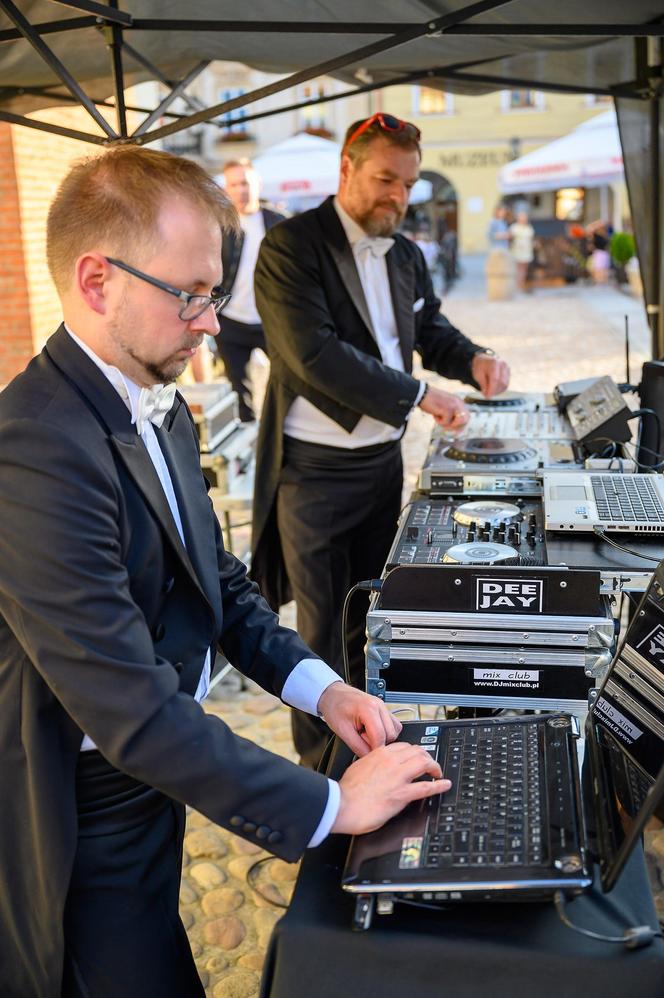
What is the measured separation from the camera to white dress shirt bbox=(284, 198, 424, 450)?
340cm

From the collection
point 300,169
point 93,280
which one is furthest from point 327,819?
point 300,169

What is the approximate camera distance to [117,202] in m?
1.45

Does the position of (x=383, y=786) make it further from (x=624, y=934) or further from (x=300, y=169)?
(x=300, y=169)

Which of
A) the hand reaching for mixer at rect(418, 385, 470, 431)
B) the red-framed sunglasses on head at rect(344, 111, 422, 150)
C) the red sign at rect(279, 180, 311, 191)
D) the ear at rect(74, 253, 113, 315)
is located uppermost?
the red sign at rect(279, 180, 311, 191)

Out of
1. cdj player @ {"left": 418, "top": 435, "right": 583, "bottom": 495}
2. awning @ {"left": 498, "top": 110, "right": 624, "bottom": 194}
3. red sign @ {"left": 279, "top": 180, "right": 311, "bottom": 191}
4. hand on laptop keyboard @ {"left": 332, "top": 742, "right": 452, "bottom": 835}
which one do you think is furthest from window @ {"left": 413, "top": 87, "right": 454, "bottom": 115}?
hand on laptop keyboard @ {"left": 332, "top": 742, "right": 452, "bottom": 835}

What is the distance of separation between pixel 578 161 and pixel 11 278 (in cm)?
1160

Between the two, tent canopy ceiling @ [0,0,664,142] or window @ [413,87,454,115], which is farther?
window @ [413,87,454,115]

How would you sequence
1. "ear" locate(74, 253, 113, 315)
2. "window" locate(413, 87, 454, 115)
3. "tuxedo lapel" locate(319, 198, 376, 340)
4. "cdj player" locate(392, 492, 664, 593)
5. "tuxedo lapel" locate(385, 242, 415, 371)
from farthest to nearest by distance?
"window" locate(413, 87, 454, 115)
"tuxedo lapel" locate(385, 242, 415, 371)
"tuxedo lapel" locate(319, 198, 376, 340)
"cdj player" locate(392, 492, 664, 593)
"ear" locate(74, 253, 113, 315)

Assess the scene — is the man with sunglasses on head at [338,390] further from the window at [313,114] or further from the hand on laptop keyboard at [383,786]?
the window at [313,114]

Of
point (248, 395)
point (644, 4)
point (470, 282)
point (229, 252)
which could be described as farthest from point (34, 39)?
point (470, 282)

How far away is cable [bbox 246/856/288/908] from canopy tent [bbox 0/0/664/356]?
224 cm

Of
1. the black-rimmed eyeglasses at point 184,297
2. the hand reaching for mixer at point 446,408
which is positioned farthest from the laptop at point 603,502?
the black-rimmed eyeglasses at point 184,297

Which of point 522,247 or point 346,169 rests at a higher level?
point 346,169

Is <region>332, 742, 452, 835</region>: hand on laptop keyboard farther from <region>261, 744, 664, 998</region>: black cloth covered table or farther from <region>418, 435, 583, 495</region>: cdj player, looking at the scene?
<region>418, 435, 583, 495</region>: cdj player
